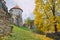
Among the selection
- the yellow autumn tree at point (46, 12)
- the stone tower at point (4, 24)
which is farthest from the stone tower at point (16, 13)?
the stone tower at point (4, 24)

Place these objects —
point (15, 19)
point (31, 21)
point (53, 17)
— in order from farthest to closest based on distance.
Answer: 1. point (31, 21)
2. point (15, 19)
3. point (53, 17)

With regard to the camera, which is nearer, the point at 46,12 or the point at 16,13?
the point at 46,12

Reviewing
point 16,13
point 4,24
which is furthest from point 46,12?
point 16,13

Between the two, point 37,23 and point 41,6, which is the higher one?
point 41,6

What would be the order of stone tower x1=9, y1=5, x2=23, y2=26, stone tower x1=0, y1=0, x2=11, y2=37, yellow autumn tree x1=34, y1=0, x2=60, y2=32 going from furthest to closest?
stone tower x1=9, y1=5, x2=23, y2=26, yellow autumn tree x1=34, y1=0, x2=60, y2=32, stone tower x1=0, y1=0, x2=11, y2=37

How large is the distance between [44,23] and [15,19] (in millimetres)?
44292

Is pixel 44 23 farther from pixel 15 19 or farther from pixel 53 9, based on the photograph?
pixel 15 19

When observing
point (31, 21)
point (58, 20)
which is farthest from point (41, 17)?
point (31, 21)

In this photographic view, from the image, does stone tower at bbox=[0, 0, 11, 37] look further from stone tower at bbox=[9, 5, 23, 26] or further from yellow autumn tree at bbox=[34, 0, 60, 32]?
stone tower at bbox=[9, 5, 23, 26]

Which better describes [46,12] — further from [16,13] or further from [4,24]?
[16,13]

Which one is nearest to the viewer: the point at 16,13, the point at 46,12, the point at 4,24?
the point at 4,24

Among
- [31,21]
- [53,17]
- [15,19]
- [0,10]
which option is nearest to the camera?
[0,10]

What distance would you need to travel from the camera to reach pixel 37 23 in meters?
29.7

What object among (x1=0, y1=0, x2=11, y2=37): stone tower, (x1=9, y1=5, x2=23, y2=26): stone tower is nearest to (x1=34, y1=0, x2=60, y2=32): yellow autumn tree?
(x1=0, y1=0, x2=11, y2=37): stone tower
